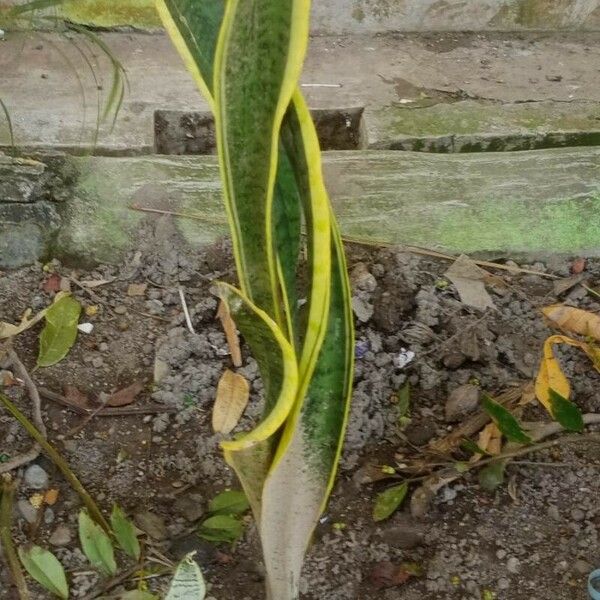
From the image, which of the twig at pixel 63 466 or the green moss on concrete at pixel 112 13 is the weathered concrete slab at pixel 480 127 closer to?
the green moss on concrete at pixel 112 13

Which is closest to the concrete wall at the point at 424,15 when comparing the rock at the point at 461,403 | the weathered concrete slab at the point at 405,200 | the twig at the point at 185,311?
the weathered concrete slab at the point at 405,200

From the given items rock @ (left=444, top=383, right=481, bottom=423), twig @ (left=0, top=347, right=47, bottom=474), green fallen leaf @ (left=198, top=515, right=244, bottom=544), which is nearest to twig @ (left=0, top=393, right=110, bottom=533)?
twig @ (left=0, top=347, right=47, bottom=474)

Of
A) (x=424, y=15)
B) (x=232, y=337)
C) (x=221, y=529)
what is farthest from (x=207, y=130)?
(x=221, y=529)

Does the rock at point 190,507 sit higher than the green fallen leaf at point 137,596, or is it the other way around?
the rock at point 190,507

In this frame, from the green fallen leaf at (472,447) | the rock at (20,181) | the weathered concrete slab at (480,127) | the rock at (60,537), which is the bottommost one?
the rock at (60,537)

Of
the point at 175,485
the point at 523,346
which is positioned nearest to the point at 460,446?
the point at 523,346

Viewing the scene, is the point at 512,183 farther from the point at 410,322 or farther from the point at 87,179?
the point at 87,179

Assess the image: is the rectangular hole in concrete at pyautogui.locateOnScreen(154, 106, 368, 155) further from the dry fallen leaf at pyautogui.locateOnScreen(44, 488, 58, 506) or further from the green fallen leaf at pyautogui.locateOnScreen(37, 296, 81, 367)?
the dry fallen leaf at pyautogui.locateOnScreen(44, 488, 58, 506)
